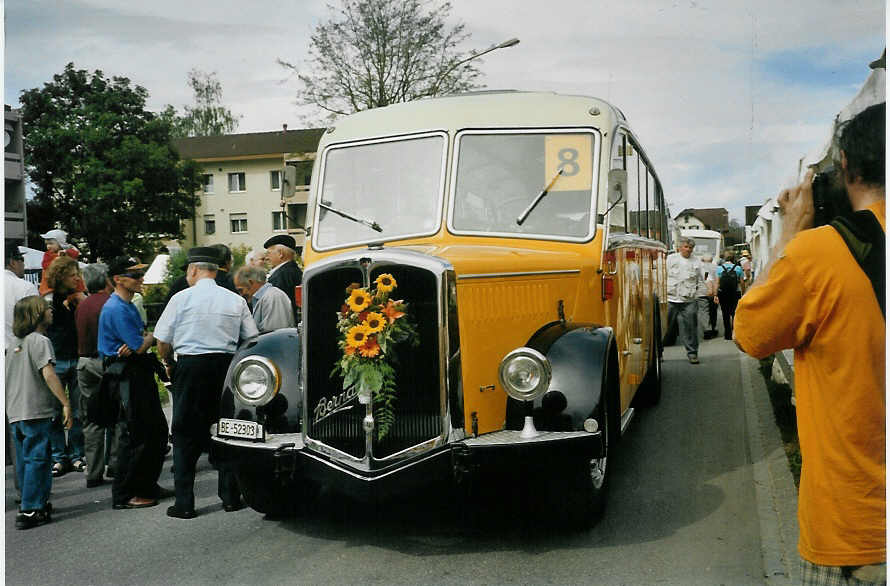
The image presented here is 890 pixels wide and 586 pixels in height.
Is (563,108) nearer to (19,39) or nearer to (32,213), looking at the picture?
(19,39)

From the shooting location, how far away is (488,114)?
619 cm

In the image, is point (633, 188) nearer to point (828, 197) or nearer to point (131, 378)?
point (131, 378)

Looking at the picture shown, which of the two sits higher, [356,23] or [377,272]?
[356,23]

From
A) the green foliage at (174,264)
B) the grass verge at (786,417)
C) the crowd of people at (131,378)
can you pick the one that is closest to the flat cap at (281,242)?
the crowd of people at (131,378)

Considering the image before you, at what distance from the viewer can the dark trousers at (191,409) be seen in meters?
5.88

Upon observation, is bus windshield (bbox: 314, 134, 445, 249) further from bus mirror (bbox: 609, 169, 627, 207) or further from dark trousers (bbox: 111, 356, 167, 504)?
dark trousers (bbox: 111, 356, 167, 504)

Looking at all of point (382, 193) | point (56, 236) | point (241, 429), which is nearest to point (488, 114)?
point (382, 193)

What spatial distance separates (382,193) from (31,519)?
325 centimetres

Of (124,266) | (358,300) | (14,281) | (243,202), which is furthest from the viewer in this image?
(243,202)

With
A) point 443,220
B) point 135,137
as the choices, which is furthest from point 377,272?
point 135,137

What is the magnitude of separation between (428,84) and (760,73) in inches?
531

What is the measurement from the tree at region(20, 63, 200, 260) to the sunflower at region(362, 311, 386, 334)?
3.30 meters

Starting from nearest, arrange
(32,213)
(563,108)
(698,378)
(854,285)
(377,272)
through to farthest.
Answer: (854,285) < (377,272) < (563,108) < (32,213) < (698,378)

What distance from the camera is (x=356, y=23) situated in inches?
463
